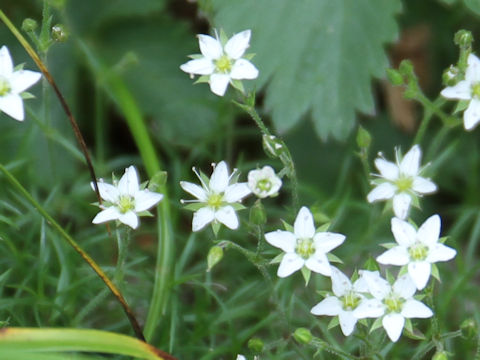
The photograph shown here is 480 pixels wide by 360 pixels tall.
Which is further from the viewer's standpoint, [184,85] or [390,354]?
[184,85]

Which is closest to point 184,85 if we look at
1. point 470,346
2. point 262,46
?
point 262,46

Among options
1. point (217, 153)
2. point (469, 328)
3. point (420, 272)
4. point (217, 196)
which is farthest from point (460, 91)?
point (217, 153)

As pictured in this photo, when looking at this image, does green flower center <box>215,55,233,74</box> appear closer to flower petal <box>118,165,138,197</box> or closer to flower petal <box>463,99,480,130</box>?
flower petal <box>118,165,138,197</box>

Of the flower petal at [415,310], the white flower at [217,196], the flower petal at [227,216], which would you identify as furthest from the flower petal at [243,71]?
the flower petal at [415,310]

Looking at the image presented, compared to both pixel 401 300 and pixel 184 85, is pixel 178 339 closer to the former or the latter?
pixel 401 300

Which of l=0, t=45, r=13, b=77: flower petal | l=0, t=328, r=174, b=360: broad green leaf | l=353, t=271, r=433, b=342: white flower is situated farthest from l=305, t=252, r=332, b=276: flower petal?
l=0, t=45, r=13, b=77: flower petal

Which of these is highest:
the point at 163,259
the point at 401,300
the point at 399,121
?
the point at 399,121
